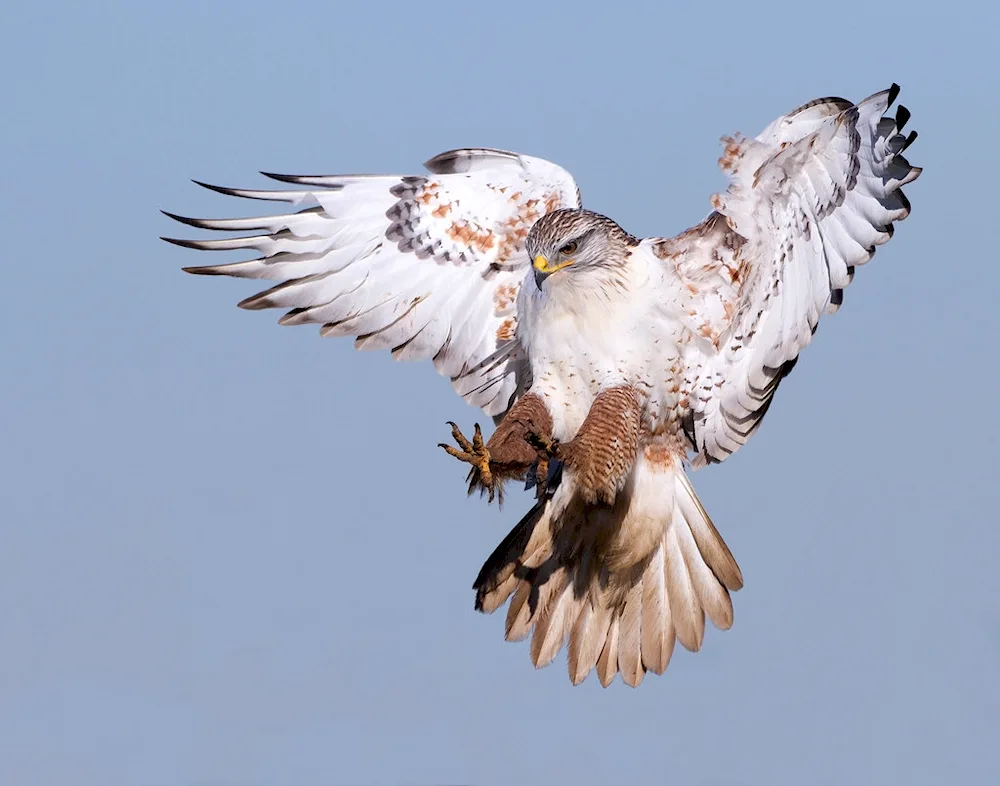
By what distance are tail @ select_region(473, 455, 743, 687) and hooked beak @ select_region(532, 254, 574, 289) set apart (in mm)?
1354

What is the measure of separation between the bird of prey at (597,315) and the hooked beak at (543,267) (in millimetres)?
11

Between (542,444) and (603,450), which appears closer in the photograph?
(542,444)

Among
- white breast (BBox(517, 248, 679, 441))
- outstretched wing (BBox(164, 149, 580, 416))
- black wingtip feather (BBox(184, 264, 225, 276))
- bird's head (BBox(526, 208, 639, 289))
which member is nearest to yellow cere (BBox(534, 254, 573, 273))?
bird's head (BBox(526, 208, 639, 289))

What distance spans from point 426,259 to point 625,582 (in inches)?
94.2

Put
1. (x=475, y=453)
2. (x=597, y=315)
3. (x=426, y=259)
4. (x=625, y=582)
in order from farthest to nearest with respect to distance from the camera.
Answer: (x=426, y=259) → (x=625, y=582) → (x=597, y=315) → (x=475, y=453)

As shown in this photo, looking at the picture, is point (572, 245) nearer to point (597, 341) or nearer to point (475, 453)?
point (597, 341)

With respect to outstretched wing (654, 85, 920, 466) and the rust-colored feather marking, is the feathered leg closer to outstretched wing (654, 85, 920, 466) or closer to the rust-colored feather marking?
the rust-colored feather marking

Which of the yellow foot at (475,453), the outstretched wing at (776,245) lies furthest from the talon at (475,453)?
the outstretched wing at (776,245)

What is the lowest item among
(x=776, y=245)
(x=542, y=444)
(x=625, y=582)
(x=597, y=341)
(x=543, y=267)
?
(x=625, y=582)

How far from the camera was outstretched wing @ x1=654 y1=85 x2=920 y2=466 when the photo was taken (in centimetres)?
830

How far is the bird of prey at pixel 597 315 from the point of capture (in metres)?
8.42

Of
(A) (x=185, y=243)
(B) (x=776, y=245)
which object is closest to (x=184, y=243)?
(A) (x=185, y=243)

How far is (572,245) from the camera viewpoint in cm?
851

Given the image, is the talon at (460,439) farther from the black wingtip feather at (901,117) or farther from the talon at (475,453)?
the black wingtip feather at (901,117)
